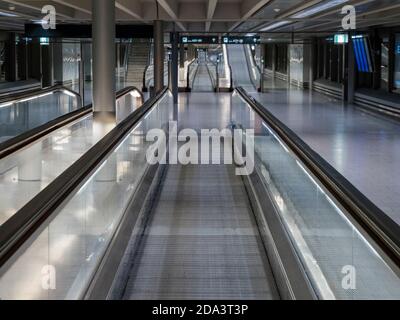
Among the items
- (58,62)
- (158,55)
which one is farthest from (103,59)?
(58,62)

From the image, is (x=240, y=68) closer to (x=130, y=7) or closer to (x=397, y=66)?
(x=397, y=66)

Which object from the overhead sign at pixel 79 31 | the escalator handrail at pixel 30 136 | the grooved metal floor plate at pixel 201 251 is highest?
the overhead sign at pixel 79 31

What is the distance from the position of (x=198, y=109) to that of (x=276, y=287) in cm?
2003

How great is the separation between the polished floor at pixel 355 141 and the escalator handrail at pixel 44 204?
4340 millimetres

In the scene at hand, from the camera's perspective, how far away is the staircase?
3975 centimetres

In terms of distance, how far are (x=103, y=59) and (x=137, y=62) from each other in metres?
30.4

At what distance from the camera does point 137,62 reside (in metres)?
40.7

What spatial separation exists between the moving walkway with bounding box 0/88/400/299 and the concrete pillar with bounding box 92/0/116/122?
64 cm

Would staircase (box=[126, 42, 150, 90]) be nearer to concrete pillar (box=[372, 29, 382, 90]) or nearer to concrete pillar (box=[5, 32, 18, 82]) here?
concrete pillar (box=[5, 32, 18, 82])

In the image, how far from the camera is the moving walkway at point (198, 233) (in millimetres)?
3951

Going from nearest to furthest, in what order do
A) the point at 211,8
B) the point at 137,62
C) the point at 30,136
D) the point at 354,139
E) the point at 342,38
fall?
the point at 30,136, the point at 354,139, the point at 211,8, the point at 342,38, the point at 137,62

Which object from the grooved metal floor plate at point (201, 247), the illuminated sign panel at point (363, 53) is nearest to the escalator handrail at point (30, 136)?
the grooved metal floor plate at point (201, 247)

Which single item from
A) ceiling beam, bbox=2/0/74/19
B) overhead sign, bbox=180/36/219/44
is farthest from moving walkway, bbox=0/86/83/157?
overhead sign, bbox=180/36/219/44

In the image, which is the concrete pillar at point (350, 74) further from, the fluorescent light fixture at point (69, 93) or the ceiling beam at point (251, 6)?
the fluorescent light fixture at point (69, 93)
